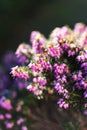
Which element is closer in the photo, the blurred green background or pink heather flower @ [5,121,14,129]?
pink heather flower @ [5,121,14,129]

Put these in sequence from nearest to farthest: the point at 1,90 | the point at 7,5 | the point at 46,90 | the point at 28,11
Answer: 1. the point at 46,90
2. the point at 1,90
3. the point at 7,5
4. the point at 28,11

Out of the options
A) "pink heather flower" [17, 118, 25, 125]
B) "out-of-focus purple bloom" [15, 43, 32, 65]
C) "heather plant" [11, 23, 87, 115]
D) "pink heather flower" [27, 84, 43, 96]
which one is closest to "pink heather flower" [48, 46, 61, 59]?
"heather plant" [11, 23, 87, 115]

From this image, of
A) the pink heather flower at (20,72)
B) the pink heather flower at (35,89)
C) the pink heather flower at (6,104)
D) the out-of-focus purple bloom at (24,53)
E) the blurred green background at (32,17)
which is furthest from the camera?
the blurred green background at (32,17)

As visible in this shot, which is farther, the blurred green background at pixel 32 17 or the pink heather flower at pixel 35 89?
the blurred green background at pixel 32 17

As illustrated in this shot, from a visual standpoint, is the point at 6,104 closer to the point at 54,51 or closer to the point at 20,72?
the point at 20,72

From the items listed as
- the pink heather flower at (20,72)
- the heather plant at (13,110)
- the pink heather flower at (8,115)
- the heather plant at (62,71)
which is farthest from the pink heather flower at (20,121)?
the pink heather flower at (20,72)

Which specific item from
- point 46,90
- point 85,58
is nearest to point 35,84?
point 46,90

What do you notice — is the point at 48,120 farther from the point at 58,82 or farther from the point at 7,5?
the point at 7,5

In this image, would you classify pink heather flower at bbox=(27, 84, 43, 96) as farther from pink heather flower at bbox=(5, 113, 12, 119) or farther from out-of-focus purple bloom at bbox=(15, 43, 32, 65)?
pink heather flower at bbox=(5, 113, 12, 119)

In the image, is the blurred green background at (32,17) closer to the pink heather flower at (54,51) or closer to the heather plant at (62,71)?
the heather plant at (62,71)
